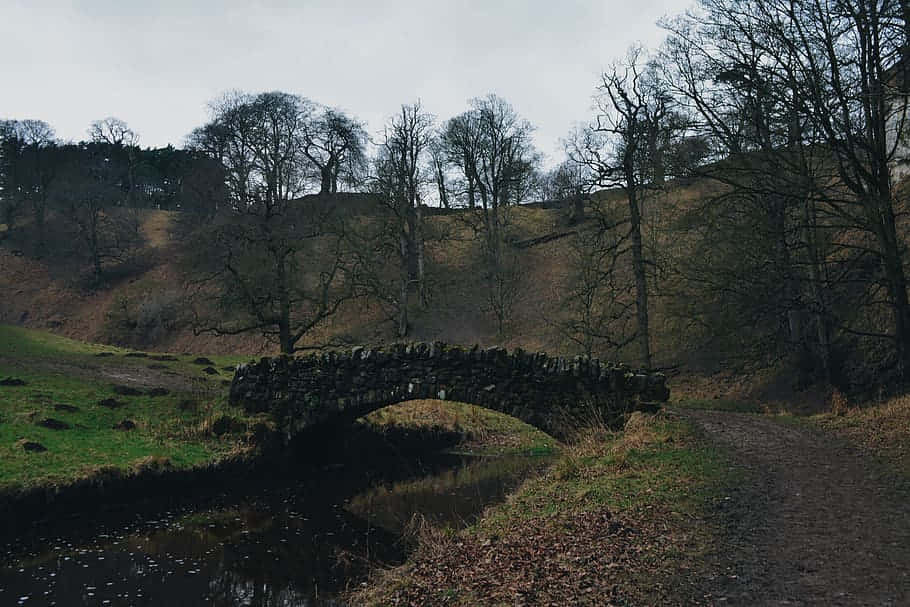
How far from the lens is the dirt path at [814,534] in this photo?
203 inches

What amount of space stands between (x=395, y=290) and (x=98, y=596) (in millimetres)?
27124

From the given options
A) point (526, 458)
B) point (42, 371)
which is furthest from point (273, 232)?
point (526, 458)

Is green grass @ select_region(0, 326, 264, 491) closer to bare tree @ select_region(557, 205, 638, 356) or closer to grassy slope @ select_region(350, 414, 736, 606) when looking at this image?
grassy slope @ select_region(350, 414, 736, 606)

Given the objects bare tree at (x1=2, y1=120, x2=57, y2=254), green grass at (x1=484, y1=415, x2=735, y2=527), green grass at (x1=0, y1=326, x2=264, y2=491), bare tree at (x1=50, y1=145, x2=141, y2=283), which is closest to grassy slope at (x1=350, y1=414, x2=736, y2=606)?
green grass at (x1=484, y1=415, x2=735, y2=527)

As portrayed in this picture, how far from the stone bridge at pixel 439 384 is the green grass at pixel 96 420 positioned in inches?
48.5

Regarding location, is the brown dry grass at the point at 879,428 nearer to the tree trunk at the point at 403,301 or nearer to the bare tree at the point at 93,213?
the tree trunk at the point at 403,301

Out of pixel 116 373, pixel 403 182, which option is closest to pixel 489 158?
pixel 403 182

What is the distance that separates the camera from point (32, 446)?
13.5 m

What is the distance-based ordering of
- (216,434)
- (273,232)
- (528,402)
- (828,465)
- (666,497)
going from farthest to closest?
(273,232)
(216,434)
(528,402)
(828,465)
(666,497)

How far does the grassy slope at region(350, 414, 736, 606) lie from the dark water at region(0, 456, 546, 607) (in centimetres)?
173

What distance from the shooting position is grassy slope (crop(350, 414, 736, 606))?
5.79 meters

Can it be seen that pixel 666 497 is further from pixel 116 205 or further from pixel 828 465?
pixel 116 205

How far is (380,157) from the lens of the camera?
36.7 meters

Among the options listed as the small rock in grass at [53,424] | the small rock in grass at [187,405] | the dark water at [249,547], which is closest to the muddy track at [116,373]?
the small rock in grass at [187,405]
